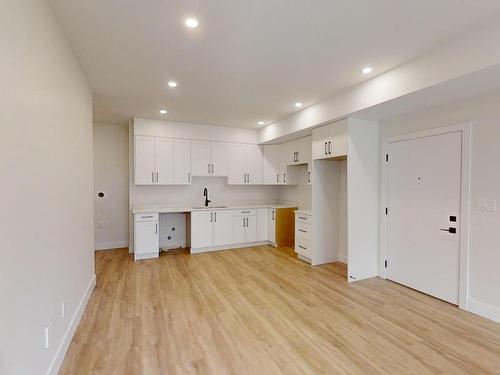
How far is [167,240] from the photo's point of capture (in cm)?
579

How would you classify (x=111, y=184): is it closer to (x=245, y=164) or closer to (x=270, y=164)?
(x=245, y=164)

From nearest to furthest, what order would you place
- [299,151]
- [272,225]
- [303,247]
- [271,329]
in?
1. [271,329]
2. [303,247]
3. [299,151]
4. [272,225]

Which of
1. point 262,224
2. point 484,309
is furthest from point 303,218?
point 484,309

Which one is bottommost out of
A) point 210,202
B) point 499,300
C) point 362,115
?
point 499,300

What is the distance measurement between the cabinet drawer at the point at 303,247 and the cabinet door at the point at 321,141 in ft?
5.28

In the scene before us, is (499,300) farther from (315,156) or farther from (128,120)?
(128,120)

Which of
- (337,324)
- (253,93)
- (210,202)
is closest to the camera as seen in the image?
(337,324)

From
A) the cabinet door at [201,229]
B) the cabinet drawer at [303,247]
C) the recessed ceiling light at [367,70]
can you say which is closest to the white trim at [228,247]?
the cabinet door at [201,229]

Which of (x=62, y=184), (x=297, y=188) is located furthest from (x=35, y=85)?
(x=297, y=188)

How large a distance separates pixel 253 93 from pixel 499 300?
382cm

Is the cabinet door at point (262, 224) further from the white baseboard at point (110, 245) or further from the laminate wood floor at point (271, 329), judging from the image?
the white baseboard at point (110, 245)

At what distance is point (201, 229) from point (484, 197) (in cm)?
450

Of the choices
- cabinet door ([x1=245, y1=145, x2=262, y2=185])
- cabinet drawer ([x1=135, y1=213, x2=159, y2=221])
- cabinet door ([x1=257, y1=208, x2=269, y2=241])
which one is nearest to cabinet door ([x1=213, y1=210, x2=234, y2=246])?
cabinet door ([x1=257, y1=208, x2=269, y2=241])

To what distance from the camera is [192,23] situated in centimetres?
215
